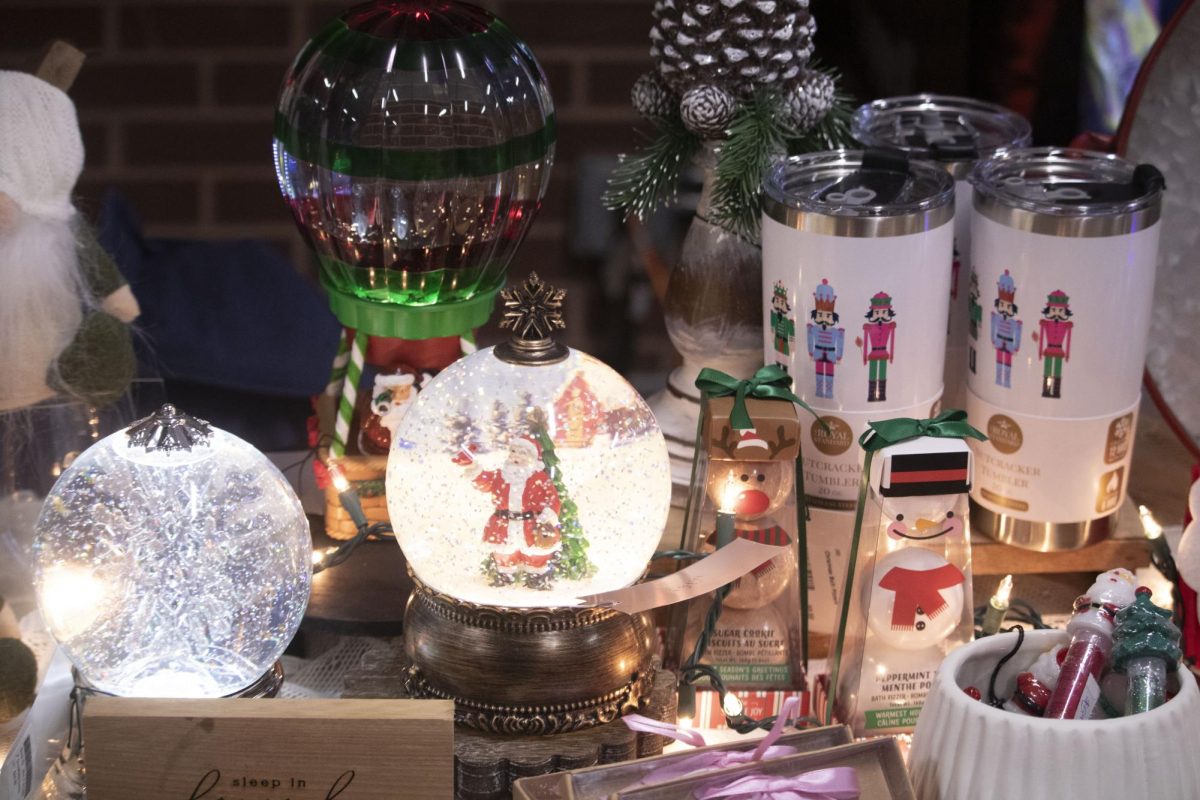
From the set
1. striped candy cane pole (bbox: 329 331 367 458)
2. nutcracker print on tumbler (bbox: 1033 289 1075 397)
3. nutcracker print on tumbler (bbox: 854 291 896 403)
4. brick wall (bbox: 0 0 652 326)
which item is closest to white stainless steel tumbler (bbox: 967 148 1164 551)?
nutcracker print on tumbler (bbox: 1033 289 1075 397)

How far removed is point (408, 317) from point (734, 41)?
13.4 inches

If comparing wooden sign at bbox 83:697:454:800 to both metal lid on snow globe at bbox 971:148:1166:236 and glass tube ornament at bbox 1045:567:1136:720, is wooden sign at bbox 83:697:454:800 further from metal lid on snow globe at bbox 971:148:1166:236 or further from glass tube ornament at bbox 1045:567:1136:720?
metal lid on snow globe at bbox 971:148:1166:236

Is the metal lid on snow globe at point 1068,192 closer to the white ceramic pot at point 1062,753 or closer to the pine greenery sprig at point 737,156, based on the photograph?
the pine greenery sprig at point 737,156

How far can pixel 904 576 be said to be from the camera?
99 centimetres

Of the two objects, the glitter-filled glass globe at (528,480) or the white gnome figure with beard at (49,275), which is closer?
the glitter-filled glass globe at (528,480)

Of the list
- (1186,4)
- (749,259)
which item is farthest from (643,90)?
(1186,4)

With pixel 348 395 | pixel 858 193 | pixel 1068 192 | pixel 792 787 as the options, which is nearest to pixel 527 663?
pixel 792 787

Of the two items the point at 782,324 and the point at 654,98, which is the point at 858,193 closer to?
the point at 782,324

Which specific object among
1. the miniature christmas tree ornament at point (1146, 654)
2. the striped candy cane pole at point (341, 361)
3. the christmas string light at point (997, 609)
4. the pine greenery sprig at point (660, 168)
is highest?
the pine greenery sprig at point (660, 168)

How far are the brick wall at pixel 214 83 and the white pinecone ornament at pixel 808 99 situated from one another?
89 cm

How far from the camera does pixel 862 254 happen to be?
1.07 metres

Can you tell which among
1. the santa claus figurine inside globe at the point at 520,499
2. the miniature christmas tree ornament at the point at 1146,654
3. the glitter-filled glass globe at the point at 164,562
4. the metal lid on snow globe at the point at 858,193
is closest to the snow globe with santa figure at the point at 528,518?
the santa claus figurine inside globe at the point at 520,499

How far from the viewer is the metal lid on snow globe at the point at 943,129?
1.23m

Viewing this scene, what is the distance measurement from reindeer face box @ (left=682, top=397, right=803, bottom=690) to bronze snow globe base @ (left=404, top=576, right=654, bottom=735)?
10 centimetres
